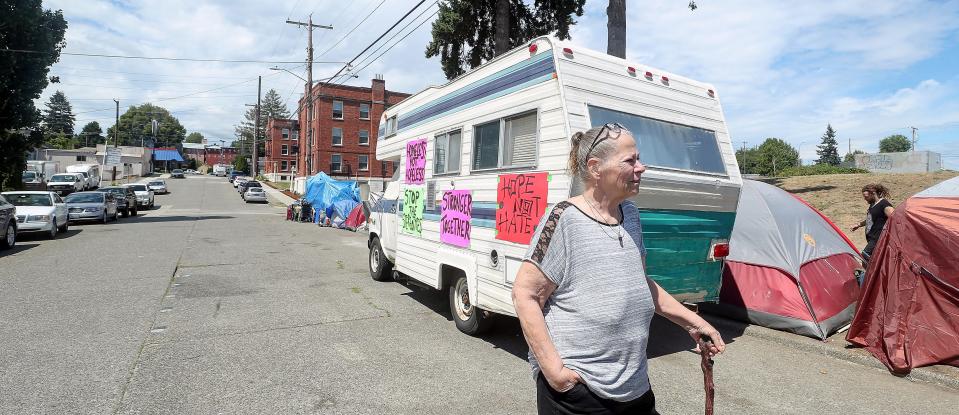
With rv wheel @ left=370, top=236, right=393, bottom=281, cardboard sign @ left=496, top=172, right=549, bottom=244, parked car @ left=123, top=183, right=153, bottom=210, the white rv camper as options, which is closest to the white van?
parked car @ left=123, top=183, right=153, bottom=210

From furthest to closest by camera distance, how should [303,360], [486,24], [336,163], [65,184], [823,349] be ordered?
1. [336,163]
2. [65,184]
3. [486,24]
4. [823,349]
5. [303,360]

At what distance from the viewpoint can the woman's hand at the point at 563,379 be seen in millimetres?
1954

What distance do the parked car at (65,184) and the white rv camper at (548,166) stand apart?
4058 centimetres

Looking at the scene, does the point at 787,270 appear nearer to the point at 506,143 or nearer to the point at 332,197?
the point at 506,143

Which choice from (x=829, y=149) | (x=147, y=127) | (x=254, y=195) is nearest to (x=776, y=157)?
(x=829, y=149)

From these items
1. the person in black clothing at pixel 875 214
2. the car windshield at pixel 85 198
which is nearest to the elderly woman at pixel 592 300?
the person in black clothing at pixel 875 214

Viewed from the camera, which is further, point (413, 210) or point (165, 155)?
point (165, 155)

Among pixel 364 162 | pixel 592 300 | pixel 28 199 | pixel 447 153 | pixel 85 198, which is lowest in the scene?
pixel 85 198

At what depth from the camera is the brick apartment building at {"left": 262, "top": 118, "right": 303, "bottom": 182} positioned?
7262 cm

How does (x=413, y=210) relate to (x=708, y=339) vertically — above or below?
above

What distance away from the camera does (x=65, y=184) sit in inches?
1455

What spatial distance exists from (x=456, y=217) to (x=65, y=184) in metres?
41.5

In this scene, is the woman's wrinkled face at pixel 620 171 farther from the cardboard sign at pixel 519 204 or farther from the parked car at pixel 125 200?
the parked car at pixel 125 200

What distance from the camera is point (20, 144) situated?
2044 centimetres
